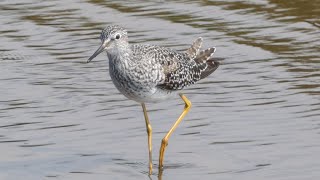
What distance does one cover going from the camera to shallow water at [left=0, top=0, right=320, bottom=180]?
1066 centimetres

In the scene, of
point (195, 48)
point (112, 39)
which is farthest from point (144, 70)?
point (195, 48)

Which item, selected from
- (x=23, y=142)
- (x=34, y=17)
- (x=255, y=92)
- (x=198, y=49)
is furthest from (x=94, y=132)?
(x=34, y=17)

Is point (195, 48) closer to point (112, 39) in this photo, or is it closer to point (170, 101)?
point (170, 101)

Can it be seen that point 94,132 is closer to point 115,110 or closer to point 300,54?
point 115,110

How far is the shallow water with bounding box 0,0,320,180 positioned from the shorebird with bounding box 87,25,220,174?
56 centimetres

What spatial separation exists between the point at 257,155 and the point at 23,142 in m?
2.54

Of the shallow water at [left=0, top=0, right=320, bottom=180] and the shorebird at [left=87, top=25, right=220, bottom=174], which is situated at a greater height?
the shorebird at [left=87, top=25, right=220, bottom=174]

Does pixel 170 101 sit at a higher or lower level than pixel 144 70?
lower

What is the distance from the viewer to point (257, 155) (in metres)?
10.7

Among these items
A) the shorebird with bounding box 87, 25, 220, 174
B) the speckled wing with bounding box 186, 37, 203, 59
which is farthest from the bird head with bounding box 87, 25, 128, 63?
the speckled wing with bounding box 186, 37, 203, 59

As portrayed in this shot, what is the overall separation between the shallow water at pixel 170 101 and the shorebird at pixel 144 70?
557 mm

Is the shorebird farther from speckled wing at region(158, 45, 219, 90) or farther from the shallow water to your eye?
the shallow water

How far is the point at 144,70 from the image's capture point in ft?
35.0

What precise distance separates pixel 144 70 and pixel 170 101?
7.62 feet
